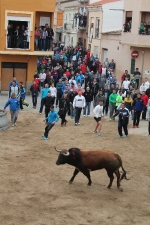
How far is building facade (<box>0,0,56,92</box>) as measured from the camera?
3191 centimetres

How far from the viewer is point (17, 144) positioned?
19766 mm

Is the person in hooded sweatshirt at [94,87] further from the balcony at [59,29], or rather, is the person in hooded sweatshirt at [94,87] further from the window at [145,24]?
the balcony at [59,29]

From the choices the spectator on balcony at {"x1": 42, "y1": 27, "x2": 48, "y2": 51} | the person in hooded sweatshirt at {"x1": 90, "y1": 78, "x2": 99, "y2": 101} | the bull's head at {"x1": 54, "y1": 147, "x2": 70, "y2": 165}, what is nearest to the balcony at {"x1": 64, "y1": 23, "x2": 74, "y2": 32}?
the spectator on balcony at {"x1": 42, "y1": 27, "x2": 48, "y2": 51}

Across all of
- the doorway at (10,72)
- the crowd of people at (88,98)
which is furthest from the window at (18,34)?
the crowd of people at (88,98)

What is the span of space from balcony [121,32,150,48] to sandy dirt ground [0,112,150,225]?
52.7ft

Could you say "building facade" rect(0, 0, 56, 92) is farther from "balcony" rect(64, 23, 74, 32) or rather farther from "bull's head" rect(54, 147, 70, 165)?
"balcony" rect(64, 23, 74, 32)

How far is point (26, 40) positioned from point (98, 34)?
59.0 feet

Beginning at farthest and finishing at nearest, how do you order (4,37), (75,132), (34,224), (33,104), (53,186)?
(4,37)
(33,104)
(75,132)
(53,186)
(34,224)

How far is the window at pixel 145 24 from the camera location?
122 ft

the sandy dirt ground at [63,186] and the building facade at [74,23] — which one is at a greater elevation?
the building facade at [74,23]

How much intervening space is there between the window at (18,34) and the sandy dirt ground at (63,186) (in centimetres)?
1160

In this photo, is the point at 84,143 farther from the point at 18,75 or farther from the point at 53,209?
the point at 18,75

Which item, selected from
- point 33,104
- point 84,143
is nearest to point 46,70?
point 33,104

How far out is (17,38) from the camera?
106 feet
